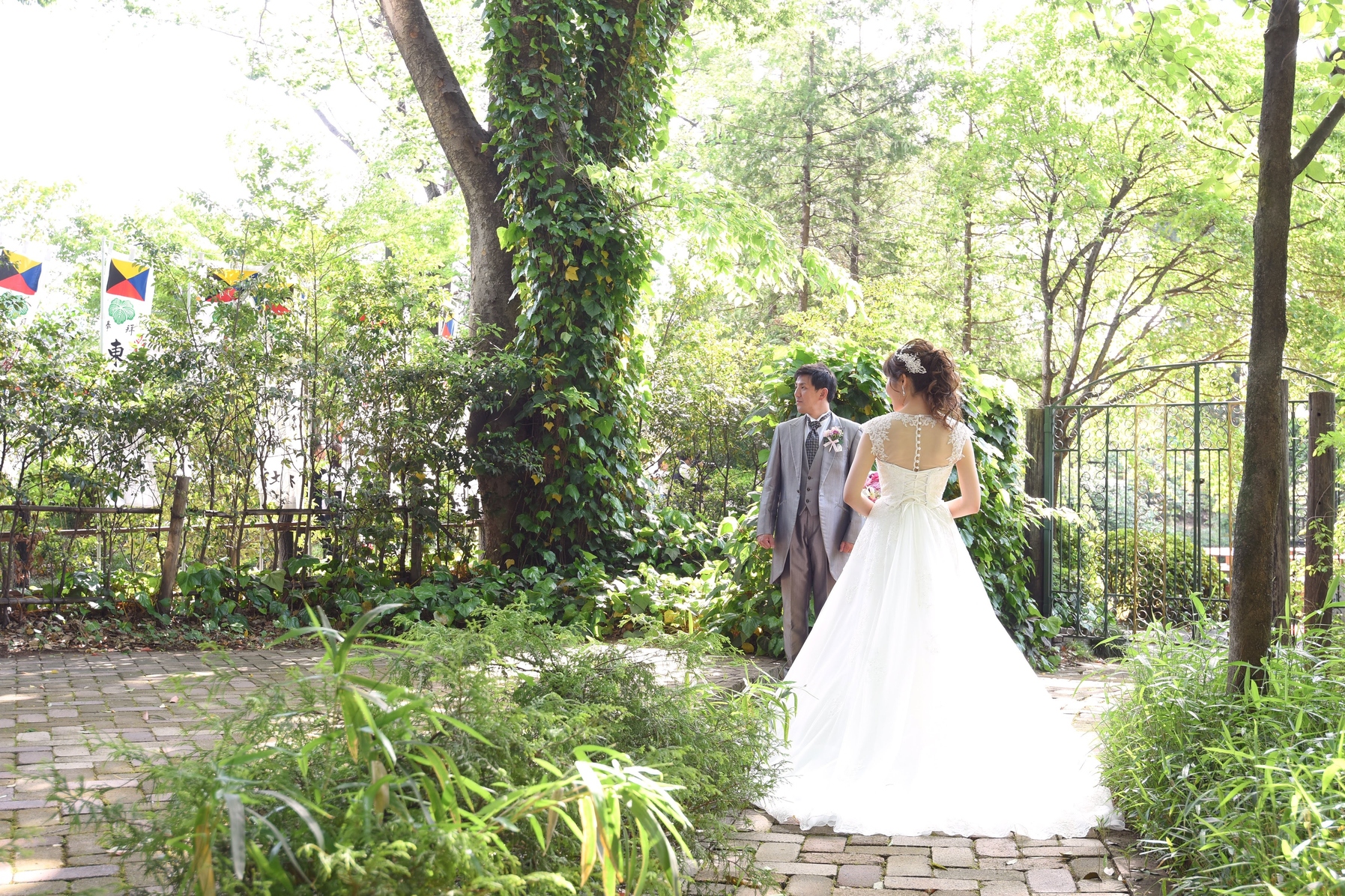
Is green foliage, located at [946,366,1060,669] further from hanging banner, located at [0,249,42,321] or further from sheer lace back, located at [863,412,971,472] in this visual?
hanging banner, located at [0,249,42,321]

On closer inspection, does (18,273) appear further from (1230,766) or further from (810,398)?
(1230,766)

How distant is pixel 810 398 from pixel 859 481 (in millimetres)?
1087

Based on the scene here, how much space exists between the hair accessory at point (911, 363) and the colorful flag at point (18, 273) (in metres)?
18.1

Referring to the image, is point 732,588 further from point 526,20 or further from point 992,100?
point 992,100

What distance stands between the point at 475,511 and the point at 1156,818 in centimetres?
614

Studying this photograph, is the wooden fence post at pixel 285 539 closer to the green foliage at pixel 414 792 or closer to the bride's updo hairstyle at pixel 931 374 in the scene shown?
the bride's updo hairstyle at pixel 931 374

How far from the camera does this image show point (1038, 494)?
27.6 feet

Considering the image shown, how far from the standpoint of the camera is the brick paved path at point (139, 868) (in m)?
2.95

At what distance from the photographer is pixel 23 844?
3.13 metres

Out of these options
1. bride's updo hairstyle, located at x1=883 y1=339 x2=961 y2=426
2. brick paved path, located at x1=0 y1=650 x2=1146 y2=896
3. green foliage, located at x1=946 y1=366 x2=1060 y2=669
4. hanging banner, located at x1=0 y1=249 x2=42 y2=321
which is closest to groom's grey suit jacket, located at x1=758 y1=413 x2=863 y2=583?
bride's updo hairstyle, located at x1=883 y1=339 x2=961 y2=426

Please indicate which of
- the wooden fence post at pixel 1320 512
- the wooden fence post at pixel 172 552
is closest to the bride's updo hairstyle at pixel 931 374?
the wooden fence post at pixel 1320 512

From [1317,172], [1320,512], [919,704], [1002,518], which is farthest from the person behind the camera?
[1002,518]

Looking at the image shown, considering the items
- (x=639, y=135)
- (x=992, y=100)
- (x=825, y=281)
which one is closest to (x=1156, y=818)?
(x=825, y=281)

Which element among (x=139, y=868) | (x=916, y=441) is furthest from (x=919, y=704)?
(x=139, y=868)
